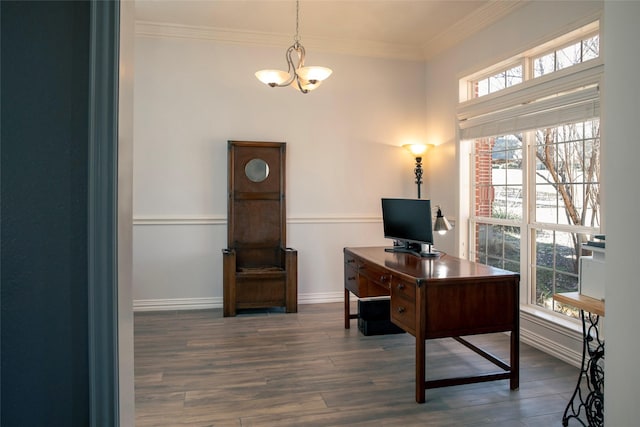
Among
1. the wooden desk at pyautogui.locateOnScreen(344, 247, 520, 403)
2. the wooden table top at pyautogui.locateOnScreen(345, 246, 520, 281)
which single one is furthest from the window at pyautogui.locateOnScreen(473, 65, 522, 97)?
the wooden desk at pyautogui.locateOnScreen(344, 247, 520, 403)

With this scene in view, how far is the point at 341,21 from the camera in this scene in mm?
4586

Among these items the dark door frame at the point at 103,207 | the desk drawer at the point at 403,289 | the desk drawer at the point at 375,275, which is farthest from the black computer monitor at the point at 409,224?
the dark door frame at the point at 103,207

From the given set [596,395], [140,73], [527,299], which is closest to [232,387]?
[596,395]

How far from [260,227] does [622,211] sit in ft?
12.5

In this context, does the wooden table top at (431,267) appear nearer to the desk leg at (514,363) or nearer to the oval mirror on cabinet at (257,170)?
the desk leg at (514,363)

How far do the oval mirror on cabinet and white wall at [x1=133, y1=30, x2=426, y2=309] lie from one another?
28cm

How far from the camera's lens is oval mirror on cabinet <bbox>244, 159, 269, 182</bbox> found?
4.90m

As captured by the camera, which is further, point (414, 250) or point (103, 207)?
point (414, 250)

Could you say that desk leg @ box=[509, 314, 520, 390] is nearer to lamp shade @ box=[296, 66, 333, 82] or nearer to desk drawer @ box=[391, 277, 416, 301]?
desk drawer @ box=[391, 277, 416, 301]

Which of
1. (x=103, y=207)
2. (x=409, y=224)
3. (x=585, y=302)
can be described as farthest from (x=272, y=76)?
(x=103, y=207)

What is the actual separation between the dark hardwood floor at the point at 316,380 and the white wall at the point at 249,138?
0.91 metres

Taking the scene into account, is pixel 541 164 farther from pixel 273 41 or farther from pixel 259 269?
pixel 273 41

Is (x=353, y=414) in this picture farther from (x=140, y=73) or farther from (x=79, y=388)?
(x=140, y=73)

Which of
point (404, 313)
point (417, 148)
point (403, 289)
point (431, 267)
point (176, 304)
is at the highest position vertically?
point (417, 148)
